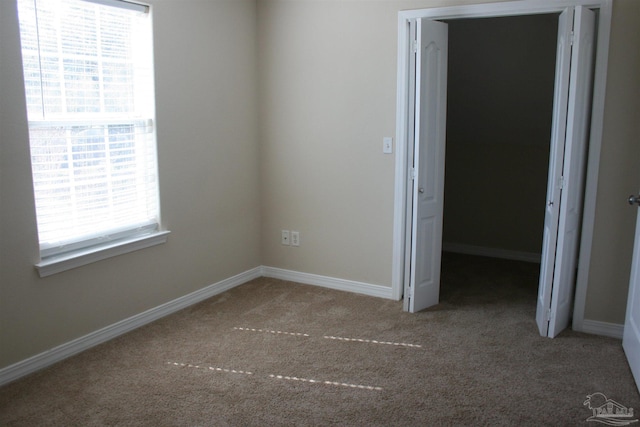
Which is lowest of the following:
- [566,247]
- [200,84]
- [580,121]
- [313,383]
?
[313,383]

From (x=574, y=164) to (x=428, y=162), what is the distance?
0.91m

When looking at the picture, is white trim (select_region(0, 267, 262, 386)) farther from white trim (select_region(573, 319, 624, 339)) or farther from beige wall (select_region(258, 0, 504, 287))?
white trim (select_region(573, 319, 624, 339))

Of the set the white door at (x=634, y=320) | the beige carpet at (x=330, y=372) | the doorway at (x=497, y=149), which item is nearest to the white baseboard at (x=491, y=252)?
the doorway at (x=497, y=149)

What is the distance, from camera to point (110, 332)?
3449 millimetres

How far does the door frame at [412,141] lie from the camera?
10.8ft

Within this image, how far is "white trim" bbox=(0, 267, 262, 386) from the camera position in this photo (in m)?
2.98

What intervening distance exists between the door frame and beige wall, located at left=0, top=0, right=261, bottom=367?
1.21 metres

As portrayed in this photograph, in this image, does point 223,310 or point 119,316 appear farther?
point 223,310

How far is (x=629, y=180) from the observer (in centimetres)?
334

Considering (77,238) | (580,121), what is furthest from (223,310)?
(580,121)

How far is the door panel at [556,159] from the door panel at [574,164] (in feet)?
0.09

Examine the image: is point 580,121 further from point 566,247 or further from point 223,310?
point 223,310

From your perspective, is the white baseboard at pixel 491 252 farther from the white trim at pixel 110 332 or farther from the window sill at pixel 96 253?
the window sill at pixel 96 253

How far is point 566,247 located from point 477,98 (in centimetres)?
203
